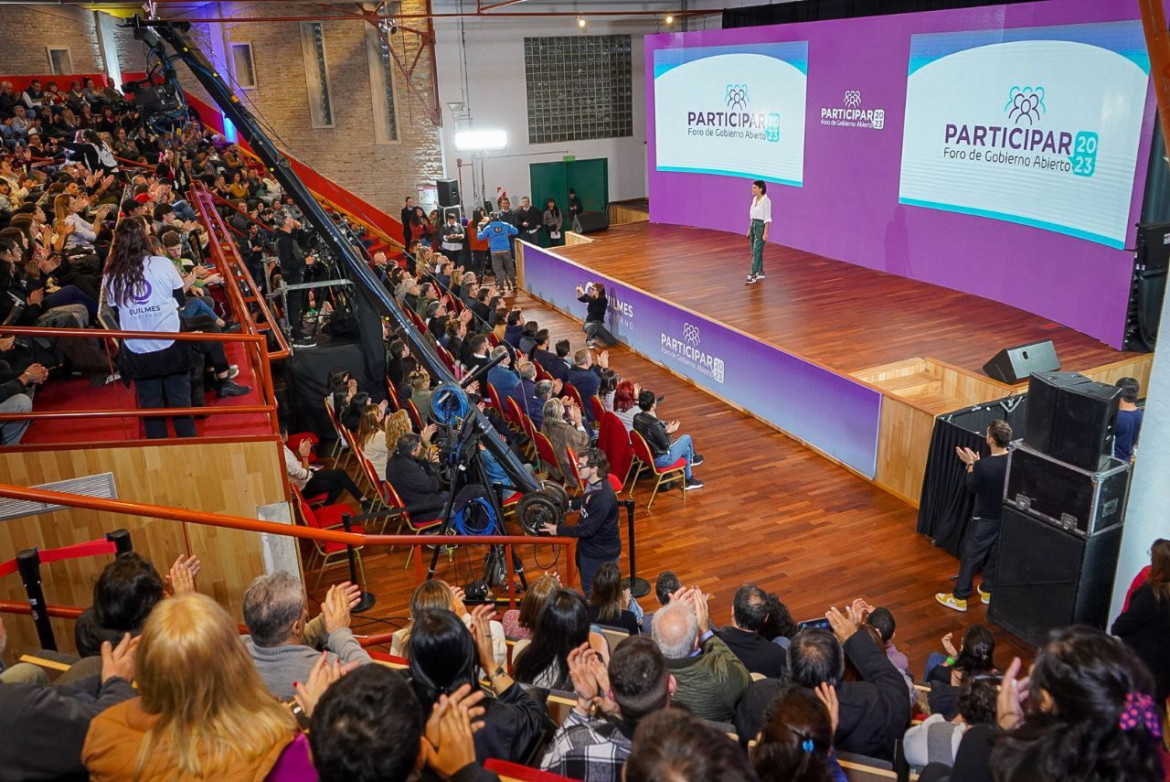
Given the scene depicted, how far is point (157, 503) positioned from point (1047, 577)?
17.2 ft

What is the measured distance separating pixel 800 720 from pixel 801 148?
12736 millimetres

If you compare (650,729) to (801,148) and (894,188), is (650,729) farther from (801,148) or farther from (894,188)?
(801,148)

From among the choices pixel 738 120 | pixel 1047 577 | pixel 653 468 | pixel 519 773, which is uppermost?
pixel 738 120

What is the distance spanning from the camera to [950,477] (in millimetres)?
6594

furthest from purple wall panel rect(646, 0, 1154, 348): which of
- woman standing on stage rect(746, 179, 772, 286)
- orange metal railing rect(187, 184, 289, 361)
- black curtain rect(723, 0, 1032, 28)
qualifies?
orange metal railing rect(187, 184, 289, 361)

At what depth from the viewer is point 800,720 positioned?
7.49ft

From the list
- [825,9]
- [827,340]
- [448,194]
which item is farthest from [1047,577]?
[448,194]

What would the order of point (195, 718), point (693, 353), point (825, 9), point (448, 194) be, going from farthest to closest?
1. point (448, 194)
2. point (825, 9)
3. point (693, 353)
4. point (195, 718)

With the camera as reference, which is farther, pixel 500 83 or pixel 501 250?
pixel 500 83

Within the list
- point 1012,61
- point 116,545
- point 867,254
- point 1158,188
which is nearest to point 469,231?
point 867,254

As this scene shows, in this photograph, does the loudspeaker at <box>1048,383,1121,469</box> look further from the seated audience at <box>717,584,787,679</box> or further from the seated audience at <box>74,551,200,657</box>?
the seated audience at <box>74,551,200,657</box>

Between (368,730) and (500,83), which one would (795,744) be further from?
(500,83)

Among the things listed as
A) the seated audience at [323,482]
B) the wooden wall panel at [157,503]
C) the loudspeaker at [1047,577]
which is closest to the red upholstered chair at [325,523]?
the seated audience at [323,482]

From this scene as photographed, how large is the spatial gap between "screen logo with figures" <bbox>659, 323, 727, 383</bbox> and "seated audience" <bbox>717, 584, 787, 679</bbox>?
19.0ft
